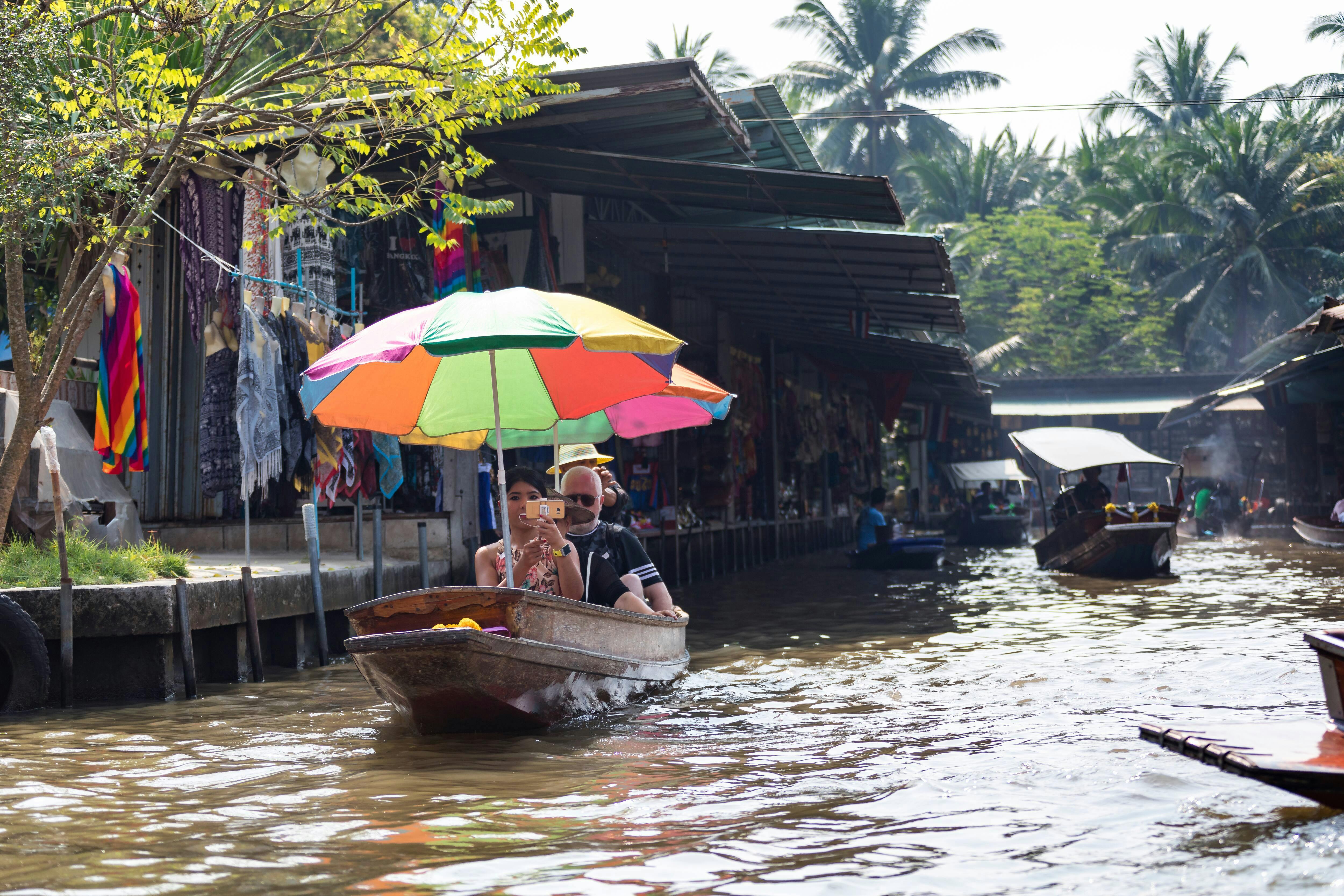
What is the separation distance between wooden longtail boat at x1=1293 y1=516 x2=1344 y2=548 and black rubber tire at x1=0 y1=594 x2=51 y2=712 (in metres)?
19.1

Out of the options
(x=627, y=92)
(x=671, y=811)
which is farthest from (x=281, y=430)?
(x=671, y=811)

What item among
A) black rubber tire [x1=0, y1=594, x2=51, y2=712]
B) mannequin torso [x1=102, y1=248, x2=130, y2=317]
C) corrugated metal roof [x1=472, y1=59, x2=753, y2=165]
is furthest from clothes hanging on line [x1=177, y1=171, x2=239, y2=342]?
black rubber tire [x1=0, y1=594, x2=51, y2=712]

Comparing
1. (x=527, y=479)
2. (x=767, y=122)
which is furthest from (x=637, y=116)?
(x=527, y=479)

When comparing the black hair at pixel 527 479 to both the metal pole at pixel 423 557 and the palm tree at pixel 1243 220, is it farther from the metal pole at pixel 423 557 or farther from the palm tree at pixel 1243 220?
the palm tree at pixel 1243 220

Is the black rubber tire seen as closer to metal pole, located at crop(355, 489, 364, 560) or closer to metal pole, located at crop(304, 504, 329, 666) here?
metal pole, located at crop(304, 504, 329, 666)

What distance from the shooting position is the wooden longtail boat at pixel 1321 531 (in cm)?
1995

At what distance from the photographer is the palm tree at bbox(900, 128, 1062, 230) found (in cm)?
4325

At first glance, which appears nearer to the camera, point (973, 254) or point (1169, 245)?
point (1169, 245)

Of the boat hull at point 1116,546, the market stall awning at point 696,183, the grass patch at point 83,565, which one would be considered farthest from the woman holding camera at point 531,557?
the boat hull at point 1116,546

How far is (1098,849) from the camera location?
3951 mm

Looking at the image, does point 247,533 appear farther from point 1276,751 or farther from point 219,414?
point 1276,751

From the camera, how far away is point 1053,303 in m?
41.2

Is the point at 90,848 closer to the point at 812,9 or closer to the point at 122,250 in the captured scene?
the point at 122,250

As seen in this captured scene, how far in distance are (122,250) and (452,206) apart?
2773mm
